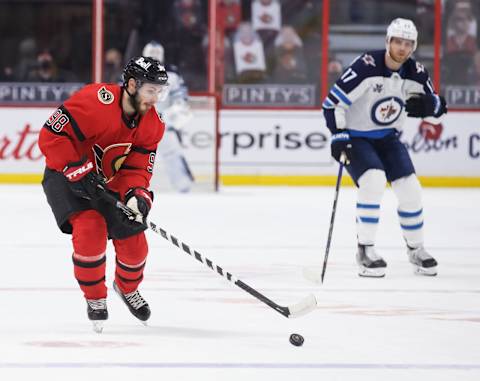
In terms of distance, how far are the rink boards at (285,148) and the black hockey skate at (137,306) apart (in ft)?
21.2

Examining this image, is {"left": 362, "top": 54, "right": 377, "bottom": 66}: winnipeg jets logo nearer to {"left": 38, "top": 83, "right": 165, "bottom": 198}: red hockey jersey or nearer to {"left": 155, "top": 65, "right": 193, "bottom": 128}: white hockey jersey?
{"left": 38, "top": 83, "right": 165, "bottom": 198}: red hockey jersey

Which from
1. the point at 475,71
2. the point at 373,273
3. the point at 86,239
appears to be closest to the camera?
the point at 86,239

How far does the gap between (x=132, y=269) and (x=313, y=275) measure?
1.35 m

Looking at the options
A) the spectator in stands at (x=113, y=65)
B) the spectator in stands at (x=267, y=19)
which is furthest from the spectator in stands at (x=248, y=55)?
the spectator in stands at (x=113, y=65)

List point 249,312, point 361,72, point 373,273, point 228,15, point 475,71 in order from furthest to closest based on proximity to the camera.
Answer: point 475,71 < point 228,15 < point 361,72 < point 373,273 < point 249,312

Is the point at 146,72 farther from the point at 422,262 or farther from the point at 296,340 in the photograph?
the point at 422,262

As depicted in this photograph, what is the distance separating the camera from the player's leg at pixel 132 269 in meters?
3.90

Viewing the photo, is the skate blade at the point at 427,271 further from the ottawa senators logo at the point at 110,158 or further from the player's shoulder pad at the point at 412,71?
the ottawa senators logo at the point at 110,158

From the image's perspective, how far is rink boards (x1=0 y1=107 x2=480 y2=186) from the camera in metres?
10.3

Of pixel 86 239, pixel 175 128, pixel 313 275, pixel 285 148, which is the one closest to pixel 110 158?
pixel 86 239

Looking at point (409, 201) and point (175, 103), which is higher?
point (175, 103)

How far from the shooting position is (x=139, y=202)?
3775 mm

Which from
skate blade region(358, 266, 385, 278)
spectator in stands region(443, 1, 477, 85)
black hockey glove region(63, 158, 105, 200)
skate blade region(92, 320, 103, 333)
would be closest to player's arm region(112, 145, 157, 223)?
black hockey glove region(63, 158, 105, 200)

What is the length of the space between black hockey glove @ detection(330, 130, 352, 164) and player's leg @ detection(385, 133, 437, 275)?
0.18 meters
